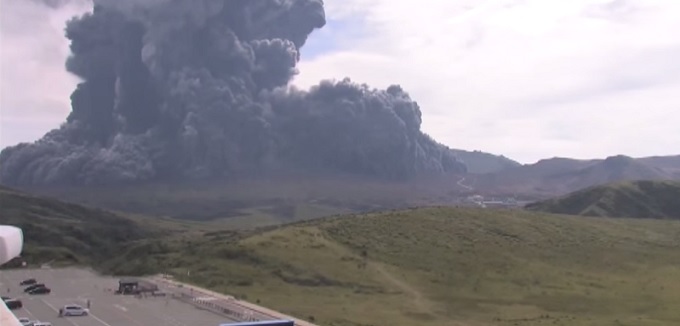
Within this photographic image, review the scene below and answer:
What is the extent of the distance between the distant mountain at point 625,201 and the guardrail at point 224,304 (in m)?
109

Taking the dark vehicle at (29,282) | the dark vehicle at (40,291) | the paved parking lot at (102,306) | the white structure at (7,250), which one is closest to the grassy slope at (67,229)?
→ the dark vehicle at (29,282)

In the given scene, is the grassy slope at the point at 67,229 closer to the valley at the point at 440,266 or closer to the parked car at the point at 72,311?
the valley at the point at 440,266

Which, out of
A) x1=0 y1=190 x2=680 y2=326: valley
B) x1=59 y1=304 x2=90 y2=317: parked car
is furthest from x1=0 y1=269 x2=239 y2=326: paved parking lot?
x1=0 y1=190 x2=680 y2=326: valley

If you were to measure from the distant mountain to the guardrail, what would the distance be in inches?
4272

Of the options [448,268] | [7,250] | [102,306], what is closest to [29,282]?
[102,306]

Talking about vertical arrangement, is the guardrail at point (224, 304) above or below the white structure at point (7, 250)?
below

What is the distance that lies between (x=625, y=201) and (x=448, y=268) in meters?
99.0

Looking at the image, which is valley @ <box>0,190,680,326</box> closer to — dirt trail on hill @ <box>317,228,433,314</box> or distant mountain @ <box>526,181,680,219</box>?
dirt trail on hill @ <box>317,228,433,314</box>

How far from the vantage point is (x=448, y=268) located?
9512 centimetres

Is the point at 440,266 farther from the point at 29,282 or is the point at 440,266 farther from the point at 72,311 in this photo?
the point at 72,311

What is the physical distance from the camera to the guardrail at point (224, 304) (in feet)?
195

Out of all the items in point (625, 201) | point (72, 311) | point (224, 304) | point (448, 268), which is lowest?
point (72, 311)

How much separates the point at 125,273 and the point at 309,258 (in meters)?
24.7

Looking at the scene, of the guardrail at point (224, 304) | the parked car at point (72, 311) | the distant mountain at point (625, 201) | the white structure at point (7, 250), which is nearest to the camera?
the white structure at point (7, 250)
